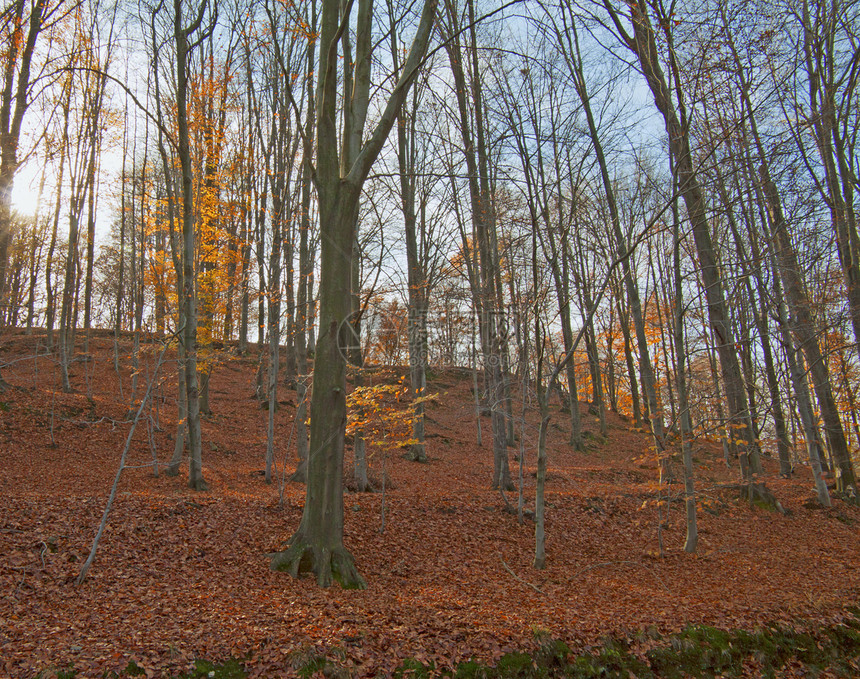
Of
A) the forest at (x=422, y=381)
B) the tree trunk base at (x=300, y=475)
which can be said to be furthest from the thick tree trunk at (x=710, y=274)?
the tree trunk base at (x=300, y=475)

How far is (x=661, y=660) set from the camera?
421 centimetres

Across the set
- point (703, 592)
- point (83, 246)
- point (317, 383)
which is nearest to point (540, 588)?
point (703, 592)

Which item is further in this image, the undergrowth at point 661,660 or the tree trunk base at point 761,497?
the tree trunk base at point 761,497

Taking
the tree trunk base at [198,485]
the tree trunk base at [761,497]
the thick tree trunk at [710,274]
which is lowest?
the tree trunk base at [761,497]

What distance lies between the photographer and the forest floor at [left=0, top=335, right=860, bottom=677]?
3.68 meters

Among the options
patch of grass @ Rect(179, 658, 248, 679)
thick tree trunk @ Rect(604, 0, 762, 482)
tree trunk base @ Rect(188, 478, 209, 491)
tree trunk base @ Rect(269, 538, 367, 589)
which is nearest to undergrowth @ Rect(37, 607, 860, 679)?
patch of grass @ Rect(179, 658, 248, 679)

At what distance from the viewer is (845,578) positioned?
653 cm

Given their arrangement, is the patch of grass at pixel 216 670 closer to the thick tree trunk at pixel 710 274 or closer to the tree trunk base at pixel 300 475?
the tree trunk base at pixel 300 475

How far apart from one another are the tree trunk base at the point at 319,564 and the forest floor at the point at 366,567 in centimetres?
13

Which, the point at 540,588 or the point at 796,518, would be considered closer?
the point at 540,588

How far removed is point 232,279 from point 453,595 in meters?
10.7

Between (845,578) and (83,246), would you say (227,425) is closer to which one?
(83,246)

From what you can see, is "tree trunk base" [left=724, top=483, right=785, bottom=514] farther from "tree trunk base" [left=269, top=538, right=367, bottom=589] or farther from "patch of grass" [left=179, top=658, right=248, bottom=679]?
"patch of grass" [left=179, top=658, right=248, bottom=679]

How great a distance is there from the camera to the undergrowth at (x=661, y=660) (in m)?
3.43
